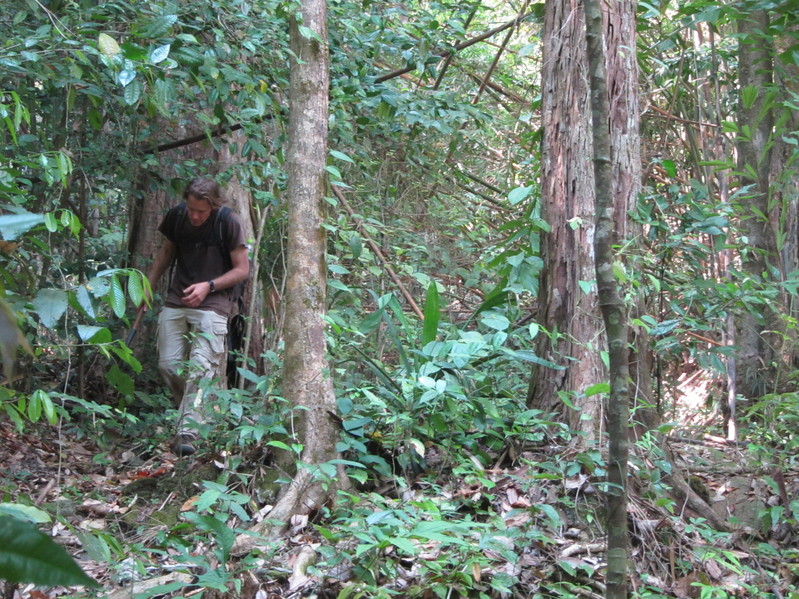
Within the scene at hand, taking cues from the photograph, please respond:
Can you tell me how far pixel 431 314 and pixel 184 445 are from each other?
5.65 ft

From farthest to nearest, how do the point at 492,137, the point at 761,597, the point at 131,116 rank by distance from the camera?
1. the point at 492,137
2. the point at 131,116
3. the point at 761,597

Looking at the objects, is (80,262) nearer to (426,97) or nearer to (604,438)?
(426,97)

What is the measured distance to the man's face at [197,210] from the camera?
5.44 meters

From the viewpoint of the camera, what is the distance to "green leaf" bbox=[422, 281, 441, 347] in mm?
4137

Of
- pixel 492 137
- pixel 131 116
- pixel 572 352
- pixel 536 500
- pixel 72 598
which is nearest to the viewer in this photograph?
pixel 72 598

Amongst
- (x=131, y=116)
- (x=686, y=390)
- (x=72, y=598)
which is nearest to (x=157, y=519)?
(x=72, y=598)

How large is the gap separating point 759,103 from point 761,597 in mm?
3877

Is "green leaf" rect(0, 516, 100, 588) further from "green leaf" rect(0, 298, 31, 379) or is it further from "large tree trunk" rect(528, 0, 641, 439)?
"large tree trunk" rect(528, 0, 641, 439)

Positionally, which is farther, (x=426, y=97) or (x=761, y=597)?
(x=426, y=97)

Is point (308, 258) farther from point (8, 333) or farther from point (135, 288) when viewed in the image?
point (8, 333)

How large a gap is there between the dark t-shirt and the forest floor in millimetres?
1316

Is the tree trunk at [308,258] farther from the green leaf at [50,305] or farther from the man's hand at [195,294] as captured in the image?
the green leaf at [50,305]

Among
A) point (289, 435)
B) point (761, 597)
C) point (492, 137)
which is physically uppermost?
point (492, 137)

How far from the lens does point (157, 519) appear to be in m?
3.86
